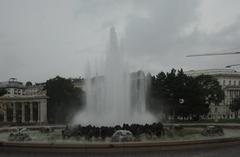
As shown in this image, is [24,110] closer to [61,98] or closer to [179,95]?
[61,98]

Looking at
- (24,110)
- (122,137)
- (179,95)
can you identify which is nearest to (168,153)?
(122,137)

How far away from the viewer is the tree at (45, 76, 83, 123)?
91.8 metres

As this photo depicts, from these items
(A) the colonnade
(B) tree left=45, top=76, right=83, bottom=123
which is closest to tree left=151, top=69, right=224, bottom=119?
(B) tree left=45, top=76, right=83, bottom=123

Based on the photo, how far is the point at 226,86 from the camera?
6137 inches

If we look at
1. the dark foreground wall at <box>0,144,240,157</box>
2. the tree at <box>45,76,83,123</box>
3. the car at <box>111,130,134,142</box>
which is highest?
the tree at <box>45,76,83,123</box>

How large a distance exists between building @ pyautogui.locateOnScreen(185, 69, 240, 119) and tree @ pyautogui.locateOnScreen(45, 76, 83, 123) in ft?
212

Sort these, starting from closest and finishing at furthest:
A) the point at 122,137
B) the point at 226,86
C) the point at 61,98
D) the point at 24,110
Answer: the point at 122,137 < the point at 61,98 < the point at 24,110 < the point at 226,86

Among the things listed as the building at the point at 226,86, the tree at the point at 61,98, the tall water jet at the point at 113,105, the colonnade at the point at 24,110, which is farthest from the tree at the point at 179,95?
the building at the point at 226,86

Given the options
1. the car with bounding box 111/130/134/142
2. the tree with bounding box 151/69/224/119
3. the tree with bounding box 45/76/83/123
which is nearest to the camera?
the car with bounding box 111/130/134/142

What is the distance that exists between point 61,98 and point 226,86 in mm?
79039

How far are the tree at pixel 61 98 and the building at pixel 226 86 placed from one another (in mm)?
64678

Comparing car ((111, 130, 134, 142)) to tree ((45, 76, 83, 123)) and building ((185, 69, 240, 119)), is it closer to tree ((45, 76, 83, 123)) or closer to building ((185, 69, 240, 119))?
tree ((45, 76, 83, 123))

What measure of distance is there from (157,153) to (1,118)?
309 ft

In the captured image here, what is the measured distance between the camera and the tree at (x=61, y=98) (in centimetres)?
9181
